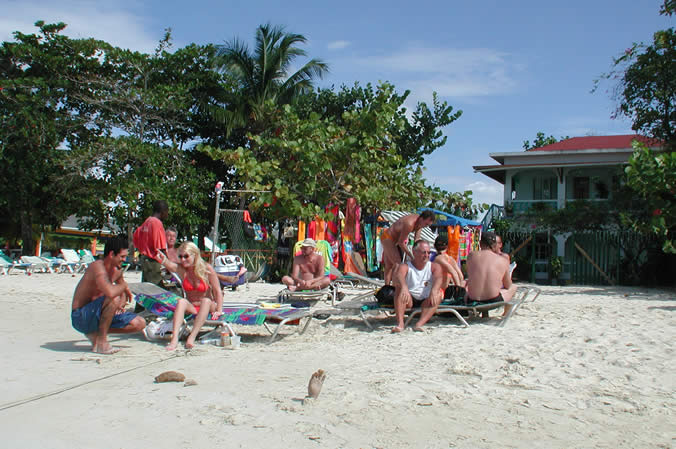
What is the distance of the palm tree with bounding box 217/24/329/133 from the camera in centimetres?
2083

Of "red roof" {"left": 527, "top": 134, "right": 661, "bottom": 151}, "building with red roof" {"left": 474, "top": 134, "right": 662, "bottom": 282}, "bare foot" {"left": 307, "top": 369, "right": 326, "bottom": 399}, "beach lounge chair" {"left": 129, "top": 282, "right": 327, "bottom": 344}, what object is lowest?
"bare foot" {"left": 307, "top": 369, "right": 326, "bottom": 399}

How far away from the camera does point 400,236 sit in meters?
8.05

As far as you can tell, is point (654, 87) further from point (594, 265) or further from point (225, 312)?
point (225, 312)

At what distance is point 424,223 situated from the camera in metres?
7.83

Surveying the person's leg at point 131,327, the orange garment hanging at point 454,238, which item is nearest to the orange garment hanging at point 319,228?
the orange garment hanging at point 454,238

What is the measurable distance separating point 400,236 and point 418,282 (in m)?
1.42

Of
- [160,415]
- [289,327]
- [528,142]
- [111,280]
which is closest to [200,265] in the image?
[111,280]

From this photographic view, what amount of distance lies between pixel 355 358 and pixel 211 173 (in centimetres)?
1737

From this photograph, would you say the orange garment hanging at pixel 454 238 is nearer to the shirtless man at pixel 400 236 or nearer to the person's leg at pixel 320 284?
the shirtless man at pixel 400 236

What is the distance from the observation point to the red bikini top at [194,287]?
6.21 m

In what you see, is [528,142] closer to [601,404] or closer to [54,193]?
[54,193]

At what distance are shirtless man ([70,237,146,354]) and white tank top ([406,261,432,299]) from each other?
3075mm

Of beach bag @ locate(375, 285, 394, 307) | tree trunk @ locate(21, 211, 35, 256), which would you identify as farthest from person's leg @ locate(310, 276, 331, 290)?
tree trunk @ locate(21, 211, 35, 256)

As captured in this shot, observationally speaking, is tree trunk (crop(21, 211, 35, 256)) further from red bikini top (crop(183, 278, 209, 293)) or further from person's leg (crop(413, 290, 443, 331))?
person's leg (crop(413, 290, 443, 331))
